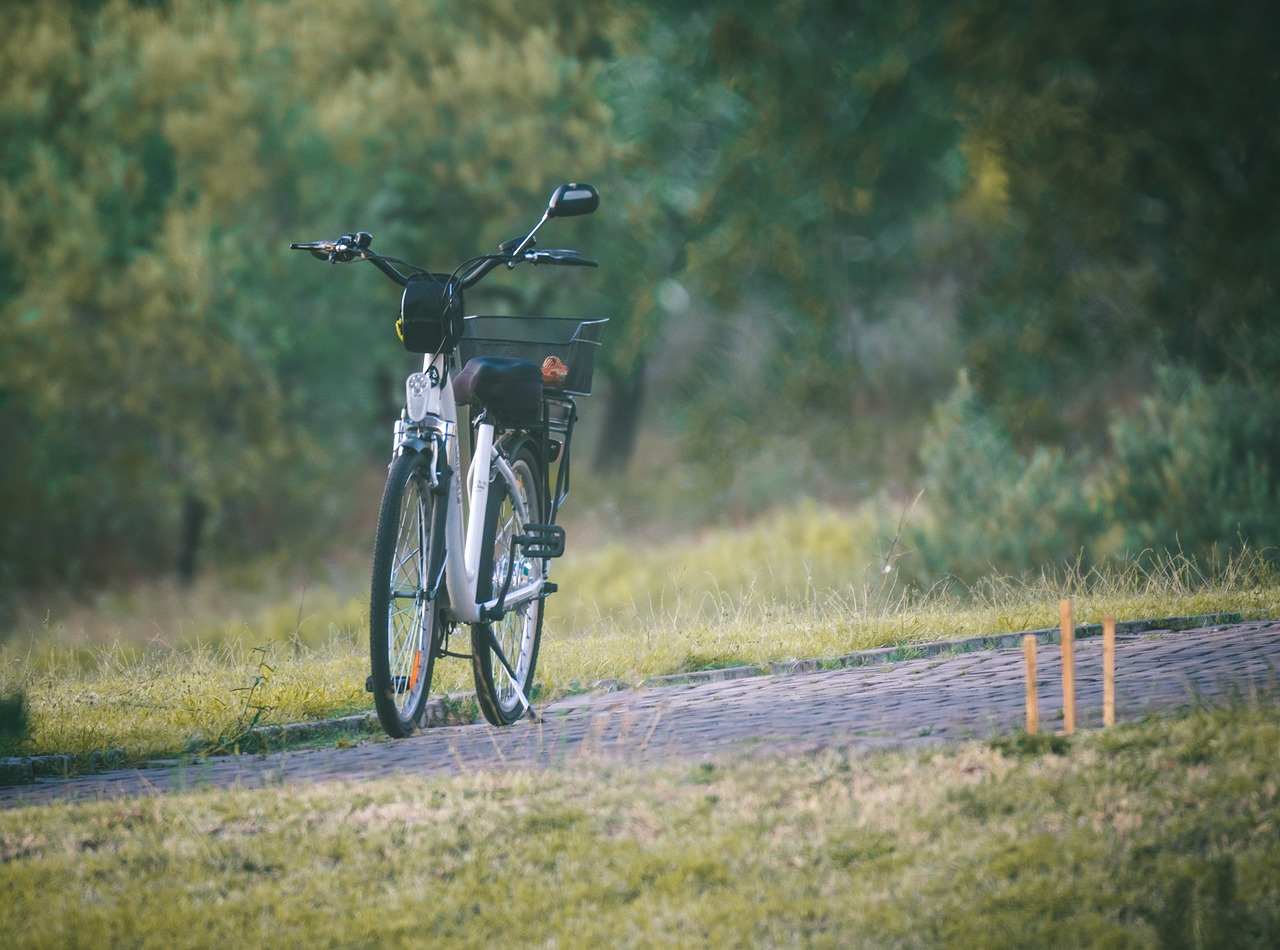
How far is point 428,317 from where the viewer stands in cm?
631

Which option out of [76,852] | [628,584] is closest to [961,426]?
[628,584]

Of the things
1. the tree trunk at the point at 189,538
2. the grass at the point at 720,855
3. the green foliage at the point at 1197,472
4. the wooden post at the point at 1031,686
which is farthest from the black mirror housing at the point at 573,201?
Answer: the tree trunk at the point at 189,538

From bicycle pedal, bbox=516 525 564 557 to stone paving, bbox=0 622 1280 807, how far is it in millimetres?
756

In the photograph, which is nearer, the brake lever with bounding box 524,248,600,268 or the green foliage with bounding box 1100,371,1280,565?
the brake lever with bounding box 524,248,600,268

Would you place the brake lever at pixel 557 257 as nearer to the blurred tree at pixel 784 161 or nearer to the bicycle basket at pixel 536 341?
the bicycle basket at pixel 536 341

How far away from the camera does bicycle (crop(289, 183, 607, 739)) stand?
6.14 m

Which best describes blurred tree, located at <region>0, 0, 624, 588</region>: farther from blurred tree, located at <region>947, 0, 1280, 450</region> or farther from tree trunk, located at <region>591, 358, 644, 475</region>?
blurred tree, located at <region>947, 0, 1280, 450</region>

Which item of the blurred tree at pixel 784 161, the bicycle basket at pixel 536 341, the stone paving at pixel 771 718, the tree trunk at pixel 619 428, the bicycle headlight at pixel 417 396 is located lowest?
the stone paving at pixel 771 718

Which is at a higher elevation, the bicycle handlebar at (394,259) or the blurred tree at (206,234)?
the blurred tree at (206,234)

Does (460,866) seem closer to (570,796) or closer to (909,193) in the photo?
(570,796)

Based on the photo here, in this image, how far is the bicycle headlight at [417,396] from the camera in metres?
6.27

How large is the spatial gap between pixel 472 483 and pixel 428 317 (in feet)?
2.34

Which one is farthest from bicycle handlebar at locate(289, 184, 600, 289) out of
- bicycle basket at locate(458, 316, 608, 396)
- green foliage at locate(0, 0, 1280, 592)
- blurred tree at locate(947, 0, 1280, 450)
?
blurred tree at locate(947, 0, 1280, 450)

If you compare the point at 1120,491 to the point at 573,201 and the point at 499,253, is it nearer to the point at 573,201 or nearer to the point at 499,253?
Answer: the point at 499,253
